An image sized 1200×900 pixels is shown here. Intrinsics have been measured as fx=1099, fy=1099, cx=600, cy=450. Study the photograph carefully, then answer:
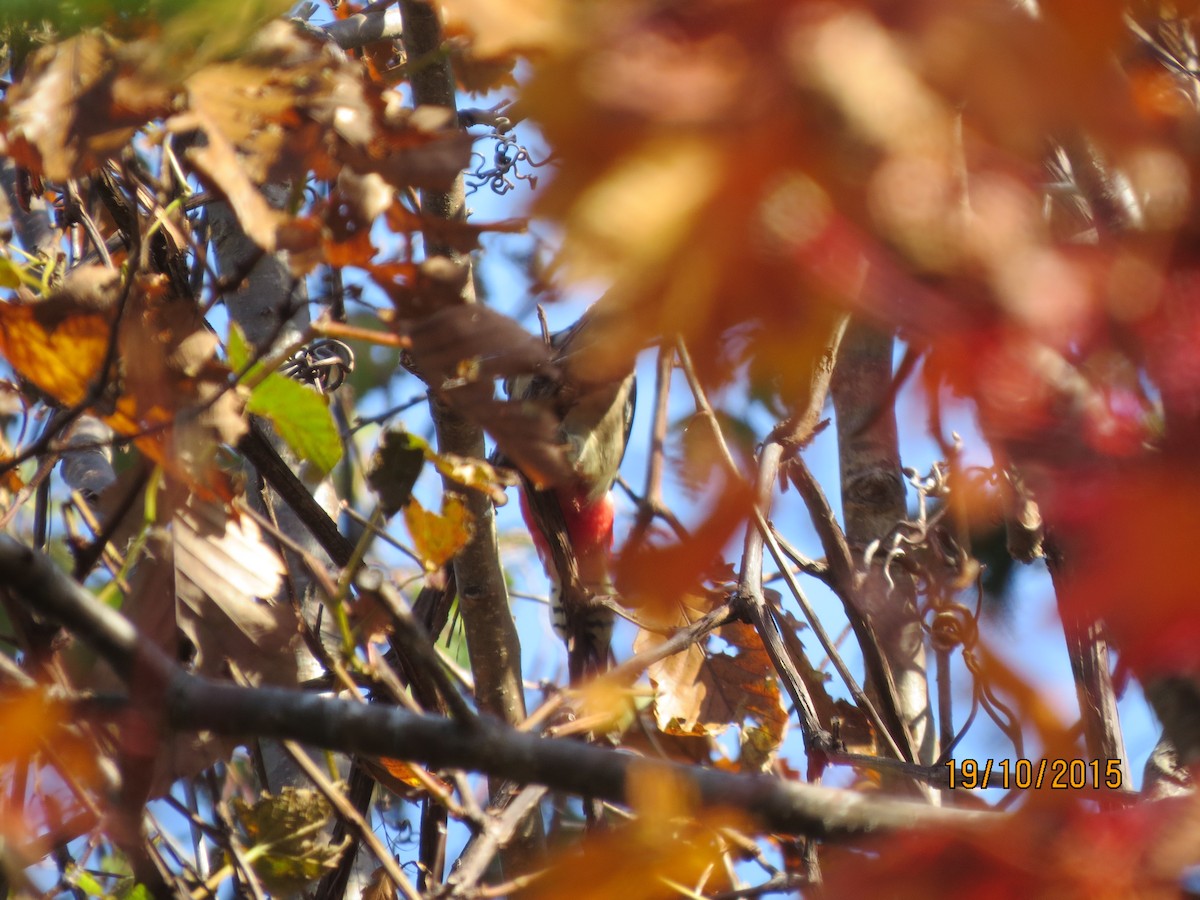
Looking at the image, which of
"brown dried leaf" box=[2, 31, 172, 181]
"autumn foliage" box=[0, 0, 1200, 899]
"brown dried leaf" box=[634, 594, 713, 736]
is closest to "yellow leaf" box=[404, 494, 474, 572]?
"autumn foliage" box=[0, 0, 1200, 899]

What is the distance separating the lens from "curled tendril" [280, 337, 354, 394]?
5.67 feet

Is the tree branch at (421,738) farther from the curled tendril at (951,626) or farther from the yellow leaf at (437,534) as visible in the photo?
the curled tendril at (951,626)

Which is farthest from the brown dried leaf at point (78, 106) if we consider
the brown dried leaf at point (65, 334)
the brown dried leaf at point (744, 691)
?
the brown dried leaf at point (744, 691)

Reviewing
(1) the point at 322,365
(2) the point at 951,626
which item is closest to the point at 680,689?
(2) the point at 951,626

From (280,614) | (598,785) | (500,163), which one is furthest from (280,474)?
(500,163)

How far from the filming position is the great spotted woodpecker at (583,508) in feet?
6.44

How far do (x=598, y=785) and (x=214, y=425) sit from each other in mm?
509

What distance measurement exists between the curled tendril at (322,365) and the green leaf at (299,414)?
0.57m

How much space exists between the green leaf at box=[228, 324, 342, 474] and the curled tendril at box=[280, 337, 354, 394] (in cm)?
57

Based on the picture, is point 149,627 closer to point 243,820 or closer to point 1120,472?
point 243,820

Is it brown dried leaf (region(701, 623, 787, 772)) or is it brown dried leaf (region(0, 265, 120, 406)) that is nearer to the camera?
brown dried leaf (region(0, 265, 120, 406))

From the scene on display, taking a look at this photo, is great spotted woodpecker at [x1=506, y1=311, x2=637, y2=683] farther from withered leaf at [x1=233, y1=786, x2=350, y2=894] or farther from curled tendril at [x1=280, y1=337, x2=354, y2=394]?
withered leaf at [x1=233, y1=786, x2=350, y2=894]
